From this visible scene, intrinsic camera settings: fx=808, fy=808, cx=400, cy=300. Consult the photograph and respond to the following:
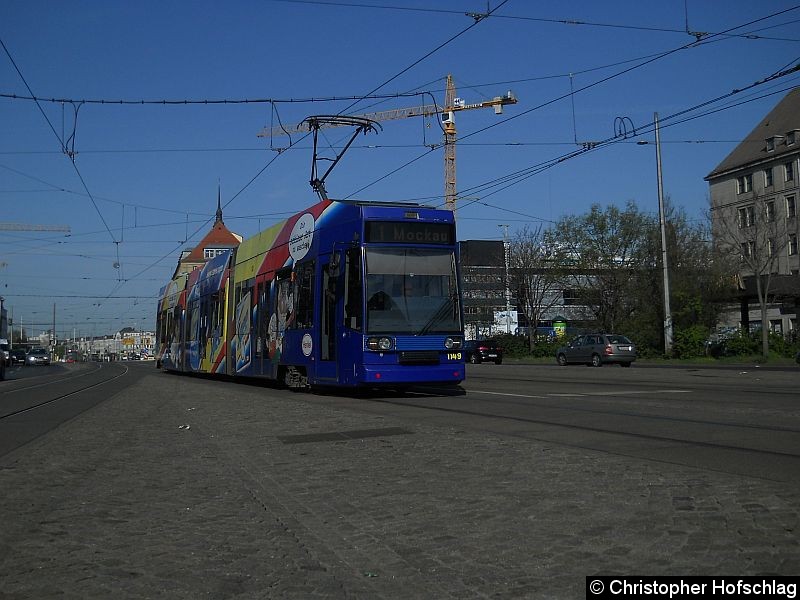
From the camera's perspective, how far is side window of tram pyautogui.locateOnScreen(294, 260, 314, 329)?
17531 mm

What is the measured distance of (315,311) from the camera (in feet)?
56.3

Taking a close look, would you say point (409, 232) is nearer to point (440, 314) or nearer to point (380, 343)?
point (440, 314)

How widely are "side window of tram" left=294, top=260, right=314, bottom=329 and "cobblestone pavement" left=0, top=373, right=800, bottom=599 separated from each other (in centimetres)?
798

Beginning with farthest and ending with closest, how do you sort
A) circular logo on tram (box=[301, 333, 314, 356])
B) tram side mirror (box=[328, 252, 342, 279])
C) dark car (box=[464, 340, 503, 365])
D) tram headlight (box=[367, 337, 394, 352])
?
dark car (box=[464, 340, 503, 365]) → circular logo on tram (box=[301, 333, 314, 356]) → tram side mirror (box=[328, 252, 342, 279]) → tram headlight (box=[367, 337, 394, 352])

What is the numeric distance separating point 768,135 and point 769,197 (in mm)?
23757

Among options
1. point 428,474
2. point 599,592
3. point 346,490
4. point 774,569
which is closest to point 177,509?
point 346,490

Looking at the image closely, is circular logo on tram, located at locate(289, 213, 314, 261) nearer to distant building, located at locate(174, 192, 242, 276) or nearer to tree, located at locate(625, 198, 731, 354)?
tree, located at locate(625, 198, 731, 354)

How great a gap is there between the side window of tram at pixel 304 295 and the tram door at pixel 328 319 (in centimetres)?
58

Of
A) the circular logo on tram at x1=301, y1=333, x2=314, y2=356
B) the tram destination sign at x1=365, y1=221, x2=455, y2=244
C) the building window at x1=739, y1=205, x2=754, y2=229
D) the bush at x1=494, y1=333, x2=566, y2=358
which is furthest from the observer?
the bush at x1=494, y1=333, x2=566, y2=358

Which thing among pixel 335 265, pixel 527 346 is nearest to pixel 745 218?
pixel 527 346

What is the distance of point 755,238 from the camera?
42.9 meters

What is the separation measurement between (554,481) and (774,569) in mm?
2667

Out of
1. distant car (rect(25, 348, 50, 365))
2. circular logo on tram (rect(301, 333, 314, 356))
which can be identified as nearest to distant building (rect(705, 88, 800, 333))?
circular logo on tram (rect(301, 333, 314, 356))

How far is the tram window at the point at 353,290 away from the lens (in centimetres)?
1570
